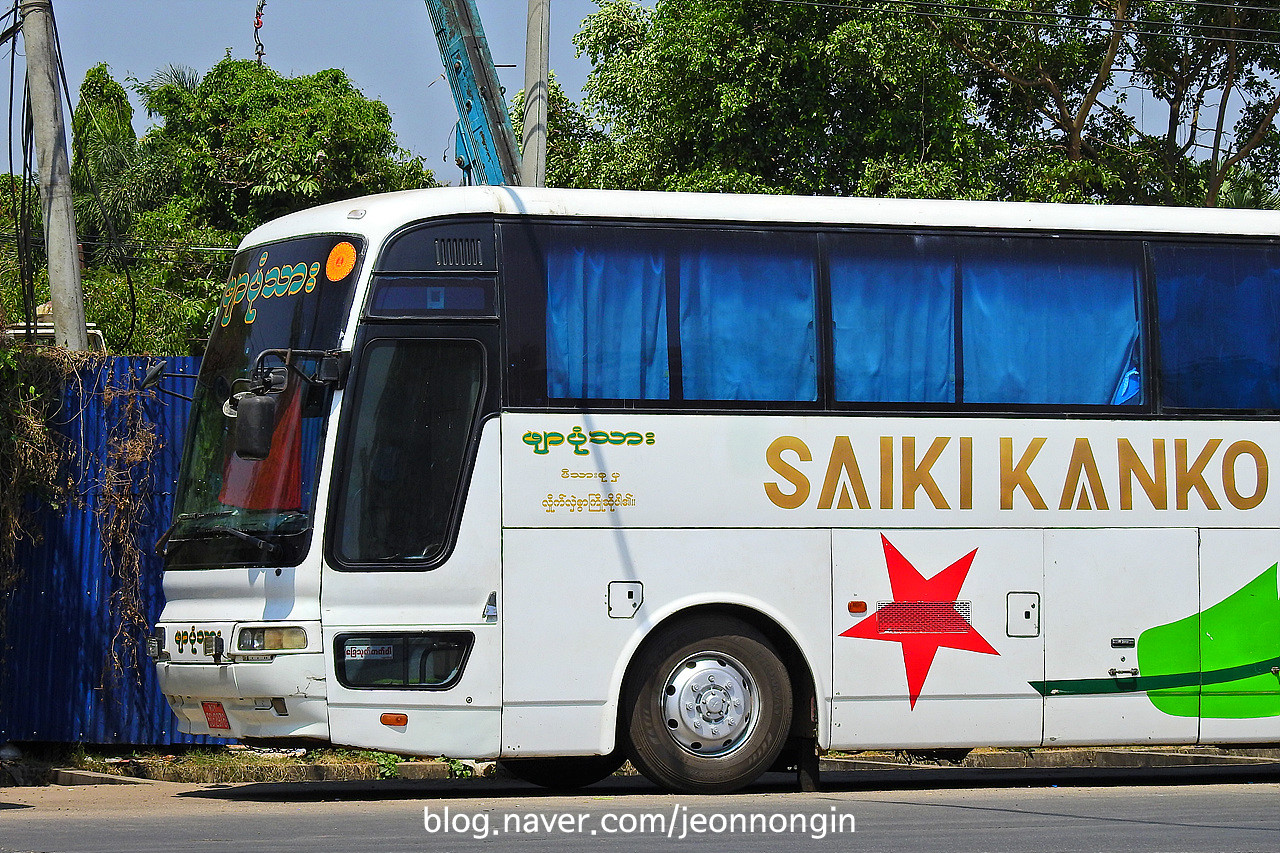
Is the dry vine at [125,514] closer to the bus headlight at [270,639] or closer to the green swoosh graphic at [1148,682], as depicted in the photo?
the bus headlight at [270,639]

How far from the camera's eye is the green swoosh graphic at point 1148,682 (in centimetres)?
940

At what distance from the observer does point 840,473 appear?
9.16 metres

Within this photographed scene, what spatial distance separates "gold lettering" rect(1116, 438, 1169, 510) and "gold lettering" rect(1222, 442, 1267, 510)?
1.36 feet

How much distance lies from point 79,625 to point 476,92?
536 centimetres

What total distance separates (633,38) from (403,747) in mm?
18342

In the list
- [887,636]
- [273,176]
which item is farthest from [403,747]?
[273,176]

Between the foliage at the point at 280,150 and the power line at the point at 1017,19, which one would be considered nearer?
the power line at the point at 1017,19

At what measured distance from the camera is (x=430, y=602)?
8516 mm

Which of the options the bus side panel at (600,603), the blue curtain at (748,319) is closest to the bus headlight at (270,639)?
the bus side panel at (600,603)

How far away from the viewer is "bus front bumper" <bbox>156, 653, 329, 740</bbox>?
8.29 metres

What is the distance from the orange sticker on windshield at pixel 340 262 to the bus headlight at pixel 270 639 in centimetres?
198

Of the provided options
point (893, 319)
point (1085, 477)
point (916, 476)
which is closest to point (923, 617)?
point (916, 476)

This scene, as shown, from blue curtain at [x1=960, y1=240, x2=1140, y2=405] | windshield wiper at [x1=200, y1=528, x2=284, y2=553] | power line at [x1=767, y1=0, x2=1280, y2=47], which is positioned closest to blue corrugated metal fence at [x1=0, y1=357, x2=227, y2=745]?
windshield wiper at [x1=200, y1=528, x2=284, y2=553]

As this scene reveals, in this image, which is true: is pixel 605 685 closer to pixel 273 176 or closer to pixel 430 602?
pixel 430 602
